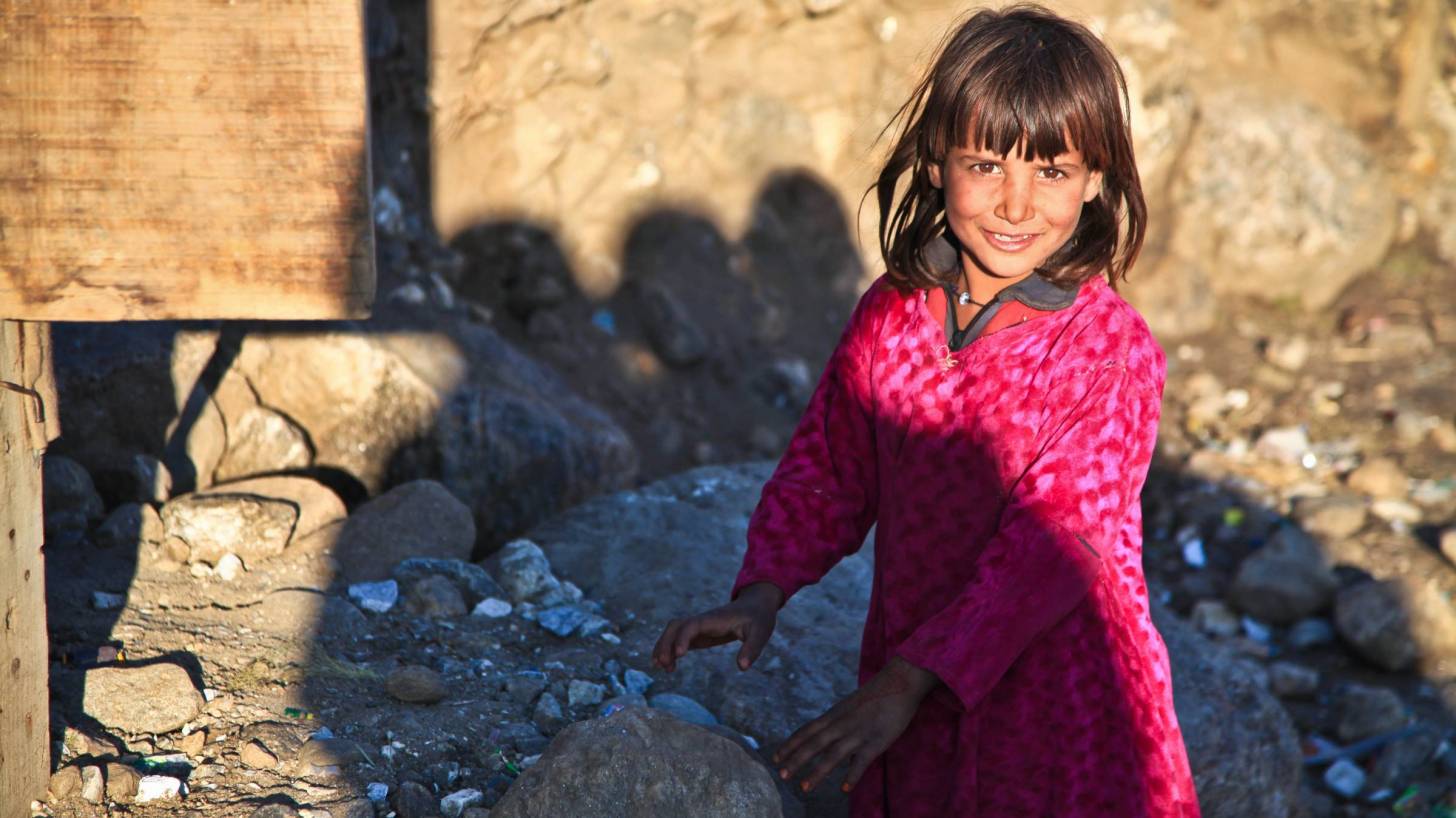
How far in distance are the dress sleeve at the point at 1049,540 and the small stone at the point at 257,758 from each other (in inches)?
44.0

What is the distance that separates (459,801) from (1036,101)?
4.73 ft

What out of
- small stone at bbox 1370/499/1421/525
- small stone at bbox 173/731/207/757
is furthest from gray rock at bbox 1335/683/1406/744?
small stone at bbox 173/731/207/757

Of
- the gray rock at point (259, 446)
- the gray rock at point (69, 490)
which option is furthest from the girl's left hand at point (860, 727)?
the gray rock at point (259, 446)

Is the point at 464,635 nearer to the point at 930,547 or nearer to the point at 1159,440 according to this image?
the point at 930,547

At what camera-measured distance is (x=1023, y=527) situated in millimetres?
1712

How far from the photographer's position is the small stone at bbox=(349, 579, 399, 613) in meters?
2.68

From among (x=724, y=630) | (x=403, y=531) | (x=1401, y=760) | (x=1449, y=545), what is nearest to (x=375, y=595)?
(x=403, y=531)

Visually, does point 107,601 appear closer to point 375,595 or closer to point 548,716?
point 375,595

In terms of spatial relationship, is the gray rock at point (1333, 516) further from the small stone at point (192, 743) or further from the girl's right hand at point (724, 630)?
the small stone at point (192, 743)

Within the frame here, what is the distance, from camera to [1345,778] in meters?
3.53

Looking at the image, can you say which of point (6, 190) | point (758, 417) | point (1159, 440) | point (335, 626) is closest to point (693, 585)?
point (335, 626)

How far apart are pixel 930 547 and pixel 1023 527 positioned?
8.6 inches

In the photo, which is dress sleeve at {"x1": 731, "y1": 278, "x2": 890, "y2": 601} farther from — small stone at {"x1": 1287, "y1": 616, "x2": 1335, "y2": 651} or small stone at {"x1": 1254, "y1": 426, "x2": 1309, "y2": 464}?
small stone at {"x1": 1254, "y1": 426, "x2": 1309, "y2": 464}

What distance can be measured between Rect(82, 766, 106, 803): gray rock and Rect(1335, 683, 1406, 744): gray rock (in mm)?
3337
